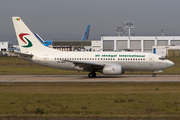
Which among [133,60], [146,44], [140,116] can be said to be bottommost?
[140,116]

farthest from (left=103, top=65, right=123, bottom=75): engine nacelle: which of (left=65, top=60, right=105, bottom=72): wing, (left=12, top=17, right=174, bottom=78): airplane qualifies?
(left=65, top=60, right=105, bottom=72): wing

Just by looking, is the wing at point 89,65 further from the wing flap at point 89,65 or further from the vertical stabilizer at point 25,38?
the vertical stabilizer at point 25,38

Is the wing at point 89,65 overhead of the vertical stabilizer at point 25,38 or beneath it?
beneath

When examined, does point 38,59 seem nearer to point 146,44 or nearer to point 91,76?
point 91,76

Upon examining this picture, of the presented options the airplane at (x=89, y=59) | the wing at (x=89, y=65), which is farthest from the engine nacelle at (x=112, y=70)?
the wing at (x=89, y=65)

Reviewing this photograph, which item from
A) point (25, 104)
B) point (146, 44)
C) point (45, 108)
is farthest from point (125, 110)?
point (146, 44)

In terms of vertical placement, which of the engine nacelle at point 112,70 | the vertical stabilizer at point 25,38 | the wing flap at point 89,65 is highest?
the vertical stabilizer at point 25,38

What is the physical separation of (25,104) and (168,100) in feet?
30.5

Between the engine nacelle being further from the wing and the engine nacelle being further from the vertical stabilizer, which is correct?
the vertical stabilizer

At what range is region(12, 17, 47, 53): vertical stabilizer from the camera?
3650 centimetres

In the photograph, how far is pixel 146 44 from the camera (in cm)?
12912

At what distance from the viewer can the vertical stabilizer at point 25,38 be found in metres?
36.5

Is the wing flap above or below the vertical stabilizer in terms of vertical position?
below

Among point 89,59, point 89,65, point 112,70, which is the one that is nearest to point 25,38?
point 89,59
